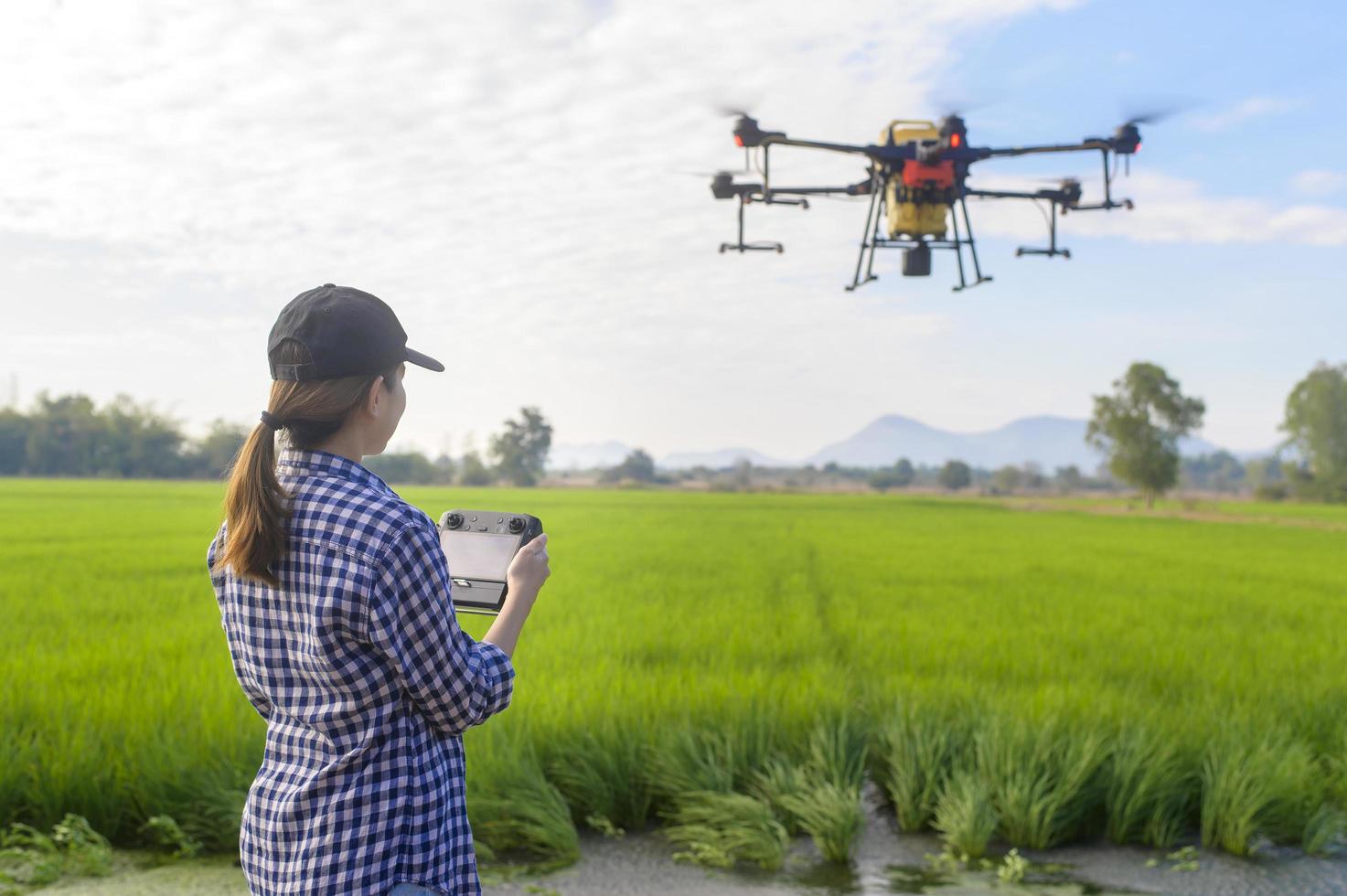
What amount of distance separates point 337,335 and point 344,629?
1.51 feet

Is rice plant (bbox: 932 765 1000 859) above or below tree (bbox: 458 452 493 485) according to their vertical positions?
below

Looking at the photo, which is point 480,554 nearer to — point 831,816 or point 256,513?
point 256,513

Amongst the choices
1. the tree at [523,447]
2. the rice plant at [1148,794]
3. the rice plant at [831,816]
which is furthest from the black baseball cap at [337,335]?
the tree at [523,447]

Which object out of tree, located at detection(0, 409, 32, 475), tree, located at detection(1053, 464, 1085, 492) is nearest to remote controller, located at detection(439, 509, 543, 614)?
tree, located at detection(0, 409, 32, 475)

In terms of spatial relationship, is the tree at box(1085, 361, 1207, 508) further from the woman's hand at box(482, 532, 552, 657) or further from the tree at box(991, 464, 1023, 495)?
the woman's hand at box(482, 532, 552, 657)

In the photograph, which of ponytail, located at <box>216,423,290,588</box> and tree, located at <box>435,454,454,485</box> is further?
tree, located at <box>435,454,454,485</box>

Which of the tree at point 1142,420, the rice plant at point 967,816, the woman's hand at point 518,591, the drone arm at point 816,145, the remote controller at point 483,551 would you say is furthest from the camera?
the tree at point 1142,420

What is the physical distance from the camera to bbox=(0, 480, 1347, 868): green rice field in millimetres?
4660

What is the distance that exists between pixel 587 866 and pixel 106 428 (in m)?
35.8

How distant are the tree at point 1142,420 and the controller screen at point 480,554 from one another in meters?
69.0

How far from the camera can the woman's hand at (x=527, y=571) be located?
1809 millimetres

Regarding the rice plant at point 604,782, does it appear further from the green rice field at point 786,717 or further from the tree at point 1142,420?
the tree at point 1142,420

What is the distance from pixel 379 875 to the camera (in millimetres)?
1669

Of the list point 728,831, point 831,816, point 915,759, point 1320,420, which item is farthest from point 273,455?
point 1320,420
